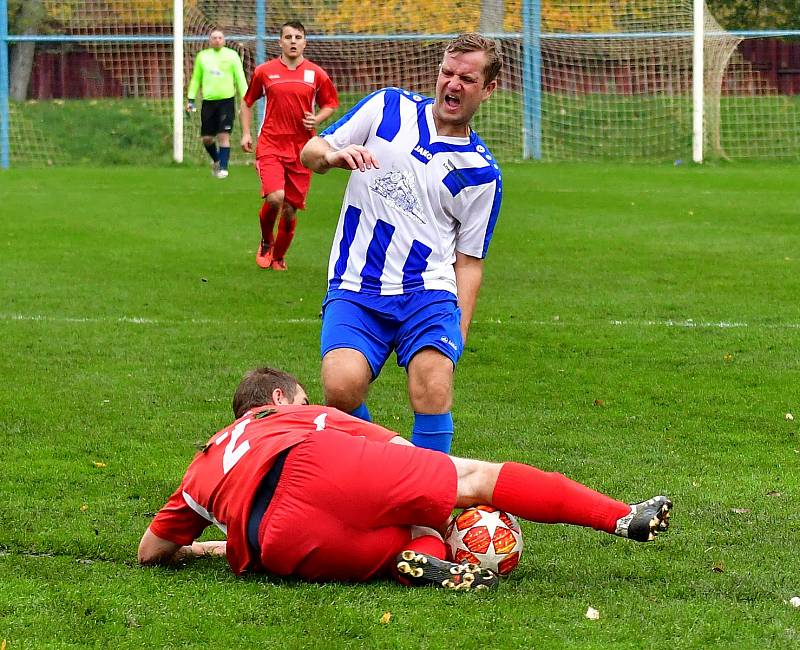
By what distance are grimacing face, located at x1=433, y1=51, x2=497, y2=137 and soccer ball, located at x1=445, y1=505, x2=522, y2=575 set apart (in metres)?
1.70

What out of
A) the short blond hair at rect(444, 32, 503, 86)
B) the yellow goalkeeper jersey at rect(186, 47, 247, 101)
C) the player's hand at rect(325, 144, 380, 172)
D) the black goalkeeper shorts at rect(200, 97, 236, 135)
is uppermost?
the yellow goalkeeper jersey at rect(186, 47, 247, 101)

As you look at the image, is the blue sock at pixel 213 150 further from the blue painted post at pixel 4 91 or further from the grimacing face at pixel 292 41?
the grimacing face at pixel 292 41

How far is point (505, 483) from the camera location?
14.8 feet

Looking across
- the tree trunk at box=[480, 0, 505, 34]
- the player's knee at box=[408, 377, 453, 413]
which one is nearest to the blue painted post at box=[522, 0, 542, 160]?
the tree trunk at box=[480, 0, 505, 34]

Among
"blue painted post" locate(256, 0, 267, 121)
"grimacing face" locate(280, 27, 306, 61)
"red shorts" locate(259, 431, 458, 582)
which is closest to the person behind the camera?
"red shorts" locate(259, 431, 458, 582)

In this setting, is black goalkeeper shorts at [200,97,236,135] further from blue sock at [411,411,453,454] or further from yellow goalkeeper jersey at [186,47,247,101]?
blue sock at [411,411,453,454]

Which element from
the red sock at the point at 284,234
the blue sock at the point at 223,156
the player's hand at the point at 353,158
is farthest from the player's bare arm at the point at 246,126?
the player's hand at the point at 353,158

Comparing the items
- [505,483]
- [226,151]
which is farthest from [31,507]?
[226,151]

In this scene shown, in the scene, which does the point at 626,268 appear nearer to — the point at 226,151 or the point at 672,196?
the point at 672,196

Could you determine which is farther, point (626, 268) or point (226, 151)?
point (226, 151)

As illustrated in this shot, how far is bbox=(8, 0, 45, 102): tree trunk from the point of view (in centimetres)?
2717

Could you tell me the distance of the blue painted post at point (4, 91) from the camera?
81.3 ft

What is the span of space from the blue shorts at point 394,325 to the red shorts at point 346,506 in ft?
2.99

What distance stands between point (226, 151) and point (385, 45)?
6161 millimetres
